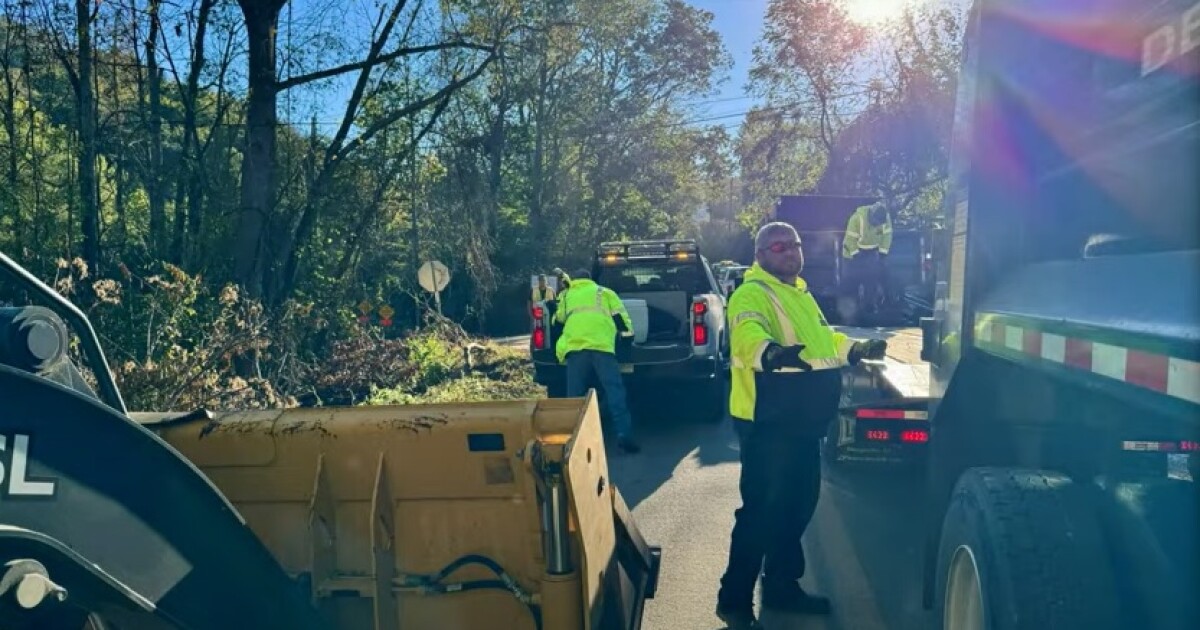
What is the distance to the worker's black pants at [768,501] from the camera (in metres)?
4.03

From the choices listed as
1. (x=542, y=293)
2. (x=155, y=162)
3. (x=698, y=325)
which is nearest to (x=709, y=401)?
(x=698, y=325)

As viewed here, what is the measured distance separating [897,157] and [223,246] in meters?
26.8

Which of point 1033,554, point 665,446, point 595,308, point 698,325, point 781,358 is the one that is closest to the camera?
point 1033,554

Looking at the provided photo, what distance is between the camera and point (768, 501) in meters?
4.05

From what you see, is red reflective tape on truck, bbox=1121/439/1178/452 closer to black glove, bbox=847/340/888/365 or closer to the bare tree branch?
black glove, bbox=847/340/888/365

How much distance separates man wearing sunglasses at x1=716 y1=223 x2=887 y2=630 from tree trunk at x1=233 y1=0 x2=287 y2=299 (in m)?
8.61

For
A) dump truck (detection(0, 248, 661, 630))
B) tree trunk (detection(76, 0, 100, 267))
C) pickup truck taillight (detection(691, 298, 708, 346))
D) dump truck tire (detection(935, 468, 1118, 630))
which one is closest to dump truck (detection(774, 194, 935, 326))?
pickup truck taillight (detection(691, 298, 708, 346))

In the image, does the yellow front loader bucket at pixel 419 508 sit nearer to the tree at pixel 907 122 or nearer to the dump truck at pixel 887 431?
the dump truck at pixel 887 431

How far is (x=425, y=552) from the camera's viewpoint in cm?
287

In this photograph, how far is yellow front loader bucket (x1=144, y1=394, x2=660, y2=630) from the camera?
272 cm

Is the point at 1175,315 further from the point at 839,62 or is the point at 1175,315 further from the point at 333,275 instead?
the point at 839,62

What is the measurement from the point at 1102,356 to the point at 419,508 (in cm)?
200

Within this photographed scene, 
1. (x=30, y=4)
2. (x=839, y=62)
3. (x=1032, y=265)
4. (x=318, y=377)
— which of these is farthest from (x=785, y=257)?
(x=839, y=62)

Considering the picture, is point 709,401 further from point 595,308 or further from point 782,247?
point 782,247
